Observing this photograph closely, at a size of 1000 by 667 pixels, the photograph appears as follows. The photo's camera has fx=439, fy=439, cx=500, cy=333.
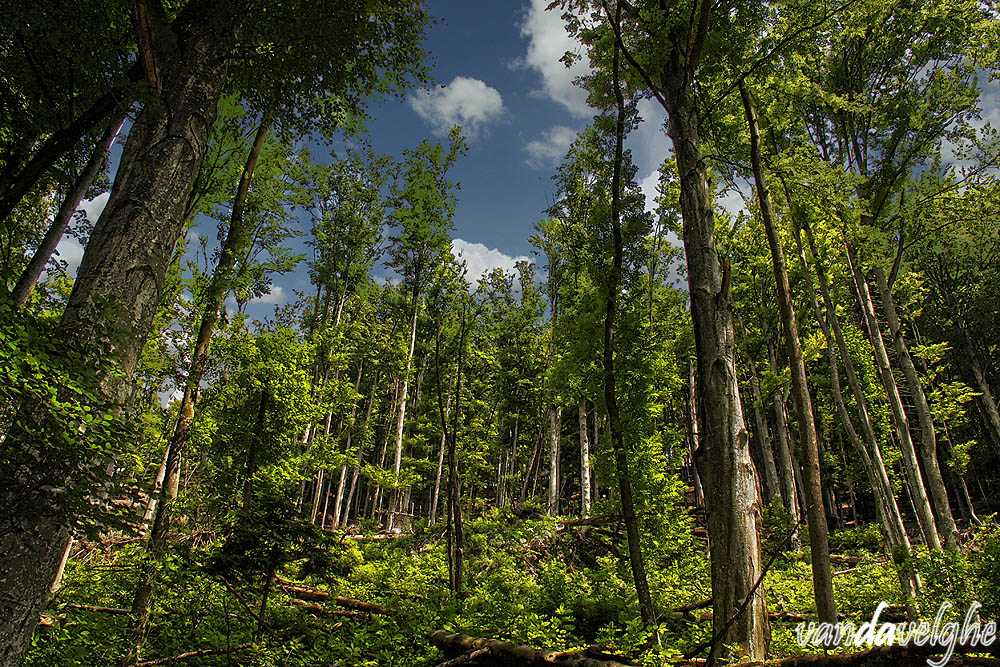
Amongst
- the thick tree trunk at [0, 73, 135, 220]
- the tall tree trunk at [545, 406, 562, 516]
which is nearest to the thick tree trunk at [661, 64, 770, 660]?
the thick tree trunk at [0, 73, 135, 220]

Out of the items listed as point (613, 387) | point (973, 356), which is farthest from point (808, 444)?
point (973, 356)

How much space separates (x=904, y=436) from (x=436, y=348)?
953cm

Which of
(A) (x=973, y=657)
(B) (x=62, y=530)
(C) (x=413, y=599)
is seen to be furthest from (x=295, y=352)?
(A) (x=973, y=657)

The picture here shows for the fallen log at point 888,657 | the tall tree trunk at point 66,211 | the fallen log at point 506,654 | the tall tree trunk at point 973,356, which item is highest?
the tall tree trunk at point 973,356

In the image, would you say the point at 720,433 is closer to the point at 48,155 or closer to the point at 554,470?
the point at 48,155

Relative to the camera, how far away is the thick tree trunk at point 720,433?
3.72 metres

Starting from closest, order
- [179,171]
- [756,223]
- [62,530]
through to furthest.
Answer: [62,530]
[179,171]
[756,223]

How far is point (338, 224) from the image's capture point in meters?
16.5

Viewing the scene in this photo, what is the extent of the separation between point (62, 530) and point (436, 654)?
138 inches

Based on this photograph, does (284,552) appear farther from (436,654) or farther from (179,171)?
(179,171)

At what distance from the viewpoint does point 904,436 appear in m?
8.76

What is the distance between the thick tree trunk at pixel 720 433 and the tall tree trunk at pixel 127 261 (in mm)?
4296

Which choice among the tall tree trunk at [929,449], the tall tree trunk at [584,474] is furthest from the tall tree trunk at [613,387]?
the tall tree trunk at [584,474]

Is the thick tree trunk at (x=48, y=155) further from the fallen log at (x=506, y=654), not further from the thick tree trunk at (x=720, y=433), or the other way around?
the fallen log at (x=506, y=654)
